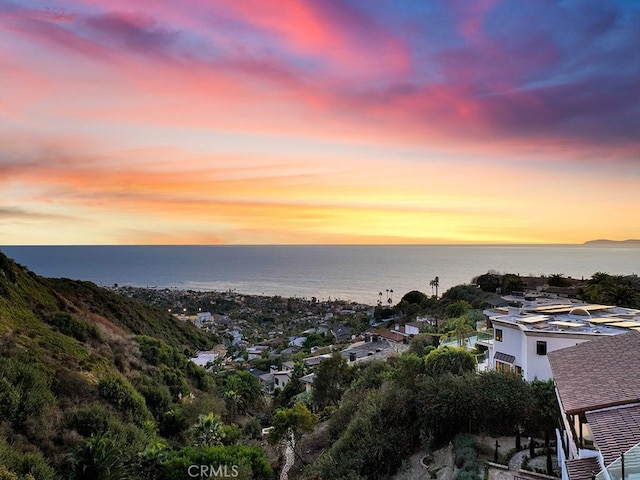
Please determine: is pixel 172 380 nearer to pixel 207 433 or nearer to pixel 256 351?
pixel 207 433

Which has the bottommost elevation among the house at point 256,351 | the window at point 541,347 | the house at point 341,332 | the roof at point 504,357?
the house at point 256,351

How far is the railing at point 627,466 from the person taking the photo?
277 inches

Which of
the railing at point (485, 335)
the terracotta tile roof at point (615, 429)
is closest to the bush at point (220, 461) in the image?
the terracotta tile roof at point (615, 429)

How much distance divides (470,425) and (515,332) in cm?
662

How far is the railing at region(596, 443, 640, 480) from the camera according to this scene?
7027 millimetres

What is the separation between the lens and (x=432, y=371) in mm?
22469

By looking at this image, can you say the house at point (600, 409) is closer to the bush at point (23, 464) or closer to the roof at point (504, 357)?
the roof at point (504, 357)

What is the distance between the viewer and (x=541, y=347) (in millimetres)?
20547

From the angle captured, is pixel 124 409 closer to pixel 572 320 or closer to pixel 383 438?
pixel 383 438

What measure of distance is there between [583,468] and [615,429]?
A: 1252 millimetres

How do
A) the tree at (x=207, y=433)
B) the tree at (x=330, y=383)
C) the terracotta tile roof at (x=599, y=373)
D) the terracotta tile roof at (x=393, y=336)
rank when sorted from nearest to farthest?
the terracotta tile roof at (x=599, y=373) < the tree at (x=207, y=433) < the tree at (x=330, y=383) < the terracotta tile roof at (x=393, y=336)

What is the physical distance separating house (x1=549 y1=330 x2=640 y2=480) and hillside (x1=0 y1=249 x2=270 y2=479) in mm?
11216

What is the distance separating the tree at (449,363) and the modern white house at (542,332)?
5.59ft

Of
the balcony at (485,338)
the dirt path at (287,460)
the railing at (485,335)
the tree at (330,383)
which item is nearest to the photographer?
the dirt path at (287,460)
